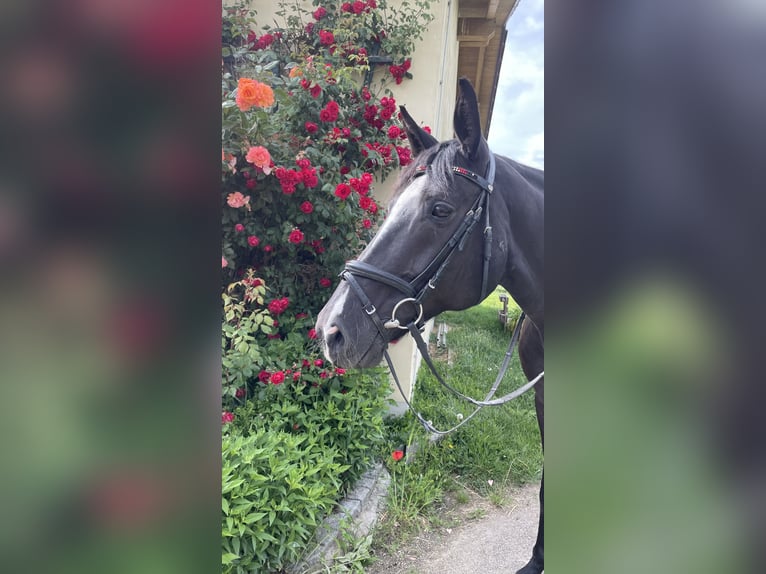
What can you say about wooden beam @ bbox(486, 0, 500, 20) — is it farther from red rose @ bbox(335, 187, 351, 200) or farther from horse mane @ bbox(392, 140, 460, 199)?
horse mane @ bbox(392, 140, 460, 199)

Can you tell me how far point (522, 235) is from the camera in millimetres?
1765

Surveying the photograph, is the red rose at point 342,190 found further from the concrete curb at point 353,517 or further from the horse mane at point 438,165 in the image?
the concrete curb at point 353,517

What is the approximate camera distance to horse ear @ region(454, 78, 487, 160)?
61.9 inches

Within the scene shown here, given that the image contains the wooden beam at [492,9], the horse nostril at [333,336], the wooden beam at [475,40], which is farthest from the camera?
the wooden beam at [475,40]

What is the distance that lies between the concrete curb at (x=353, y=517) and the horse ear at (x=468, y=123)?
207 cm

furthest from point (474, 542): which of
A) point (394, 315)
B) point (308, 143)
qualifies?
point (308, 143)

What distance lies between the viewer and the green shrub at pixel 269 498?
67.9 inches

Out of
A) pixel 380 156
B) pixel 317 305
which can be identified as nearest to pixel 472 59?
pixel 380 156

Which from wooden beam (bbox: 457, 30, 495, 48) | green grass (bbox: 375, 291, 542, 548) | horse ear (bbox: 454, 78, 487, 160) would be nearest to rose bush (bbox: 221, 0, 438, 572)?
green grass (bbox: 375, 291, 542, 548)

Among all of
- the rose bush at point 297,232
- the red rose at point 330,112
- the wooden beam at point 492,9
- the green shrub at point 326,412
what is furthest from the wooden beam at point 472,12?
the green shrub at point 326,412
